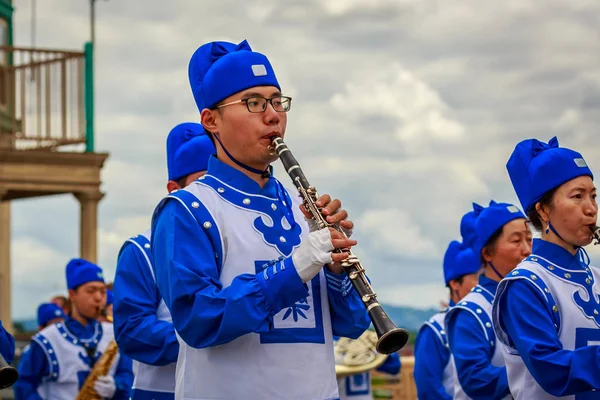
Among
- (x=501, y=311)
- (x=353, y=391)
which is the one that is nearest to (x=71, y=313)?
(x=353, y=391)

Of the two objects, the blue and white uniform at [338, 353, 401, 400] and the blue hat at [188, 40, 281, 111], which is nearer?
the blue hat at [188, 40, 281, 111]

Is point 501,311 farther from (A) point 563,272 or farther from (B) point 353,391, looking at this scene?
(B) point 353,391

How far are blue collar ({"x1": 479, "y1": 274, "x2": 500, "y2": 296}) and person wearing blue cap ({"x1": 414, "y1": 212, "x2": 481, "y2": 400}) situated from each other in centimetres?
101

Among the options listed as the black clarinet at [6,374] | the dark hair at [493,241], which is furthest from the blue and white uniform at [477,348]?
the black clarinet at [6,374]

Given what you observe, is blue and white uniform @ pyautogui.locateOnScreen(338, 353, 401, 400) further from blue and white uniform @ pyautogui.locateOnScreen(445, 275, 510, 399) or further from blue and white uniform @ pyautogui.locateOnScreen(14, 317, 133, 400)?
blue and white uniform @ pyautogui.locateOnScreen(445, 275, 510, 399)

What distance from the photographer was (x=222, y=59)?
4.99 meters

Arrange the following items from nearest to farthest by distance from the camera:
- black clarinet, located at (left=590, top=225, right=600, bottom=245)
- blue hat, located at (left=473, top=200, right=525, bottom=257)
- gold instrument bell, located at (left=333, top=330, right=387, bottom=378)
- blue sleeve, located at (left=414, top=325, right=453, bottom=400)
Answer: black clarinet, located at (left=590, top=225, right=600, bottom=245) → blue hat, located at (left=473, top=200, right=525, bottom=257) → blue sleeve, located at (left=414, top=325, right=453, bottom=400) → gold instrument bell, located at (left=333, top=330, right=387, bottom=378)

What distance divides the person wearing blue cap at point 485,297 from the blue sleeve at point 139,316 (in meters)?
1.59

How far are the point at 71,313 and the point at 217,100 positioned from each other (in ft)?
17.4

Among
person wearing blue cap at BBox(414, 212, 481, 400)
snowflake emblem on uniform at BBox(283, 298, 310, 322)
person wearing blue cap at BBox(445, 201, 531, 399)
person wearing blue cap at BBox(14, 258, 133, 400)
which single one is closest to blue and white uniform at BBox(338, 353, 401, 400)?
person wearing blue cap at BBox(414, 212, 481, 400)

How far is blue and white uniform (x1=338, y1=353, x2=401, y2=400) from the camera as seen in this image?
37.7ft

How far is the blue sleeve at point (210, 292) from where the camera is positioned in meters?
4.50

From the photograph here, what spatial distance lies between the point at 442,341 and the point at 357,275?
435 cm

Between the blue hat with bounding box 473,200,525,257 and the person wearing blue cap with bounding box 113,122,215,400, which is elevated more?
the blue hat with bounding box 473,200,525,257
